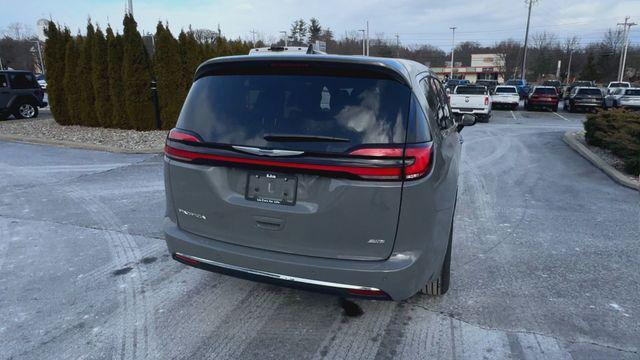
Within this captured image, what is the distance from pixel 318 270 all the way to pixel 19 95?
18.9 meters

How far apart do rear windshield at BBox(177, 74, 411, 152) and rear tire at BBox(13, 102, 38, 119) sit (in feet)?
58.8

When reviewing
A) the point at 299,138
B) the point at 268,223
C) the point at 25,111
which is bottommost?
the point at 25,111

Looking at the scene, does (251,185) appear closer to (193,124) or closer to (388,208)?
(193,124)

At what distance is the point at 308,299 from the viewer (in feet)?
11.3

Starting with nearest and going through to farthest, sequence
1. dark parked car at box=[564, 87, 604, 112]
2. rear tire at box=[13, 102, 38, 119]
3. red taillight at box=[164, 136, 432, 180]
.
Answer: red taillight at box=[164, 136, 432, 180]
rear tire at box=[13, 102, 38, 119]
dark parked car at box=[564, 87, 604, 112]

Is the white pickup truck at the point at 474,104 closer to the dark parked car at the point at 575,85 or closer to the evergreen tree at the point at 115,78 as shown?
the evergreen tree at the point at 115,78

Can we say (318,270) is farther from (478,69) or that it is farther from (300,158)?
(478,69)

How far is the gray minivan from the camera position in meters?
2.44

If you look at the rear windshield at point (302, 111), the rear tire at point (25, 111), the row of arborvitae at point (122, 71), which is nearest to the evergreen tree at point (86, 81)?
the row of arborvitae at point (122, 71)

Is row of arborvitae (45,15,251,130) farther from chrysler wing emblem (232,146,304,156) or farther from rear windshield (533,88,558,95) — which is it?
rear windshield (533,88,558,95)

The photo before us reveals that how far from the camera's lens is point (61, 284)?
3.69 metres

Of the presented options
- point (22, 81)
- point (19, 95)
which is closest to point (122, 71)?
point (19, 95)

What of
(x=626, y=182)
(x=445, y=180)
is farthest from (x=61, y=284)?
(x=626, y=182)

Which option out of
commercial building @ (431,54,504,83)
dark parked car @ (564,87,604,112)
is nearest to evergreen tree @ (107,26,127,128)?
dark parked car @ (564,87,604,112)
